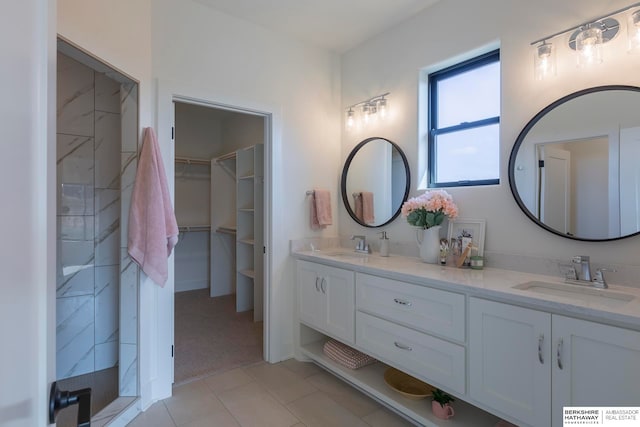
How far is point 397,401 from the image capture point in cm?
205

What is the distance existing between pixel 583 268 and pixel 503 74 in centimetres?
122

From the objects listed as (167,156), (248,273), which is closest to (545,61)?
(167,156)

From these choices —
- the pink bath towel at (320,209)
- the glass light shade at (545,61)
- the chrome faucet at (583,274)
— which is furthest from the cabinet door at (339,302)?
the glass light shade at (545,61)

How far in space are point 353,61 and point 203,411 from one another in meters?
3.05

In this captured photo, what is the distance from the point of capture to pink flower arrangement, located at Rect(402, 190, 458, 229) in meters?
2.18

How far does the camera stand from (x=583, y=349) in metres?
1.29

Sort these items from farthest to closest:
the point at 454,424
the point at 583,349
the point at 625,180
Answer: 1. the point at 454,424
2. the point at 625,180
3. the point at 583,349

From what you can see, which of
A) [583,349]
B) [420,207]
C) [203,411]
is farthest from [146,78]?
[583,349]

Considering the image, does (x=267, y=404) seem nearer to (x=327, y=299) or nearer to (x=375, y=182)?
(x=327, y=299)

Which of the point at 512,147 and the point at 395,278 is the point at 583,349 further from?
the point at 512,147

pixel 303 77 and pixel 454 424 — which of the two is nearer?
pixel 454 424

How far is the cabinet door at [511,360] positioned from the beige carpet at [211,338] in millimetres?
1883

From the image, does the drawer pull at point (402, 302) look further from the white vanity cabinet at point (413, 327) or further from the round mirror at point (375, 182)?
the round mirror at point (375, 182)

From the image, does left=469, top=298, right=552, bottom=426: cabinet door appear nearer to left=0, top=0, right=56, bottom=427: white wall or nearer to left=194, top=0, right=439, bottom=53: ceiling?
left=0, top=0, right=56, bottom=427: white wall
